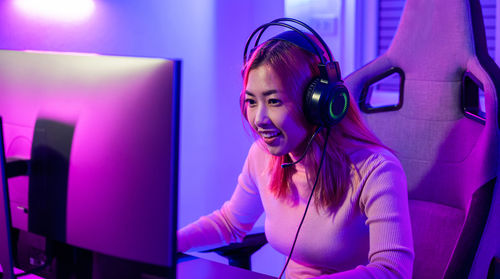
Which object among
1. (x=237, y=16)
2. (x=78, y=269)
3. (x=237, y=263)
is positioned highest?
(x=237, y=16)

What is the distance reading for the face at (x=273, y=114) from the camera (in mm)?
1182

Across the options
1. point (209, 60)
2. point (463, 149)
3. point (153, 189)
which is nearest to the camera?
point (153, 189)

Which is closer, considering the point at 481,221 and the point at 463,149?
the point at 481,221

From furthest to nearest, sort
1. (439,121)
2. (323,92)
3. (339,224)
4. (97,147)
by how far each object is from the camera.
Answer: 1. (439,121)
2. (339,224)
3. (323,92)
4. (97,147)

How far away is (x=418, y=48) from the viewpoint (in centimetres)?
145

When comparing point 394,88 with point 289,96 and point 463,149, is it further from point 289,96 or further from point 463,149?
point 289,96

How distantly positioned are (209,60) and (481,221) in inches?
51.7

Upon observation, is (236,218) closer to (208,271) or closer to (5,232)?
(208,271)

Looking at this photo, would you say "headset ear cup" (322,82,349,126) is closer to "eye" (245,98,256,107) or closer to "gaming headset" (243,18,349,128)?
"gaming headset" (243,18,349,128)

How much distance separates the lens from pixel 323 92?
1129 millimetres

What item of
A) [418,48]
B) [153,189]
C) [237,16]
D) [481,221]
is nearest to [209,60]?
[237,16]

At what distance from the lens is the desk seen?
113 centimetres

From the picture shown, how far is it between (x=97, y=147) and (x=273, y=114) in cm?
44

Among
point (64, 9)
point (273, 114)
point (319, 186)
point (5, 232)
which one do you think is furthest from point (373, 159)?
point (64, 9)
